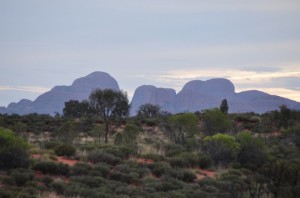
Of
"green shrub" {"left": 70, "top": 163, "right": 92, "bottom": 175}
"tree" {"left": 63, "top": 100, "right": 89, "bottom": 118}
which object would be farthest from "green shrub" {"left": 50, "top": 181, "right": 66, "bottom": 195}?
"tree" {"left": 63, "top": 100, "right": 89, "bottom": 118}

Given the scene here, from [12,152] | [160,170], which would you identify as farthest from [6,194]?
[160,170]

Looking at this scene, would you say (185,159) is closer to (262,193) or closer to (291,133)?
(262,193)

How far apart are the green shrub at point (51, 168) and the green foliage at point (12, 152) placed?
1.74ft

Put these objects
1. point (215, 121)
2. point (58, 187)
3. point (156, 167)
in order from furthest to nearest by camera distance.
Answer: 1. point (215, 121)
2. point (156, 167)
3. point (58, 187)

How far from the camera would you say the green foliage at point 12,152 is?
1461cm

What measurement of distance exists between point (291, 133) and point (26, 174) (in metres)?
26.2

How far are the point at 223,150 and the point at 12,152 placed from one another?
11575 mm

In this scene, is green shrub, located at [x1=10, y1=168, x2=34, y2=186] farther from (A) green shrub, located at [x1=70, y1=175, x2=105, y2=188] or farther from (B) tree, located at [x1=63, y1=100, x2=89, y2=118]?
(B) tree, located at [x1=63, y1=100, x2=89, y2=118]

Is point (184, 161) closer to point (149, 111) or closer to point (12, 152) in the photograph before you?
point (12, 152)

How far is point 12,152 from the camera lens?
1484cm

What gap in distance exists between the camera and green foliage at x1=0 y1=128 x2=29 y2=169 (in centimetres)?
1461

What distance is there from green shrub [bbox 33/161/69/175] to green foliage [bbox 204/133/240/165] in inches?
375


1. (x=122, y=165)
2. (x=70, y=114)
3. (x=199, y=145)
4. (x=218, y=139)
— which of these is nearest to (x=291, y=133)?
(x=199, y=145)

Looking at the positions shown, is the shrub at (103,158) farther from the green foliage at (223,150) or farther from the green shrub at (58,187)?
the green foliage at (223,150)
